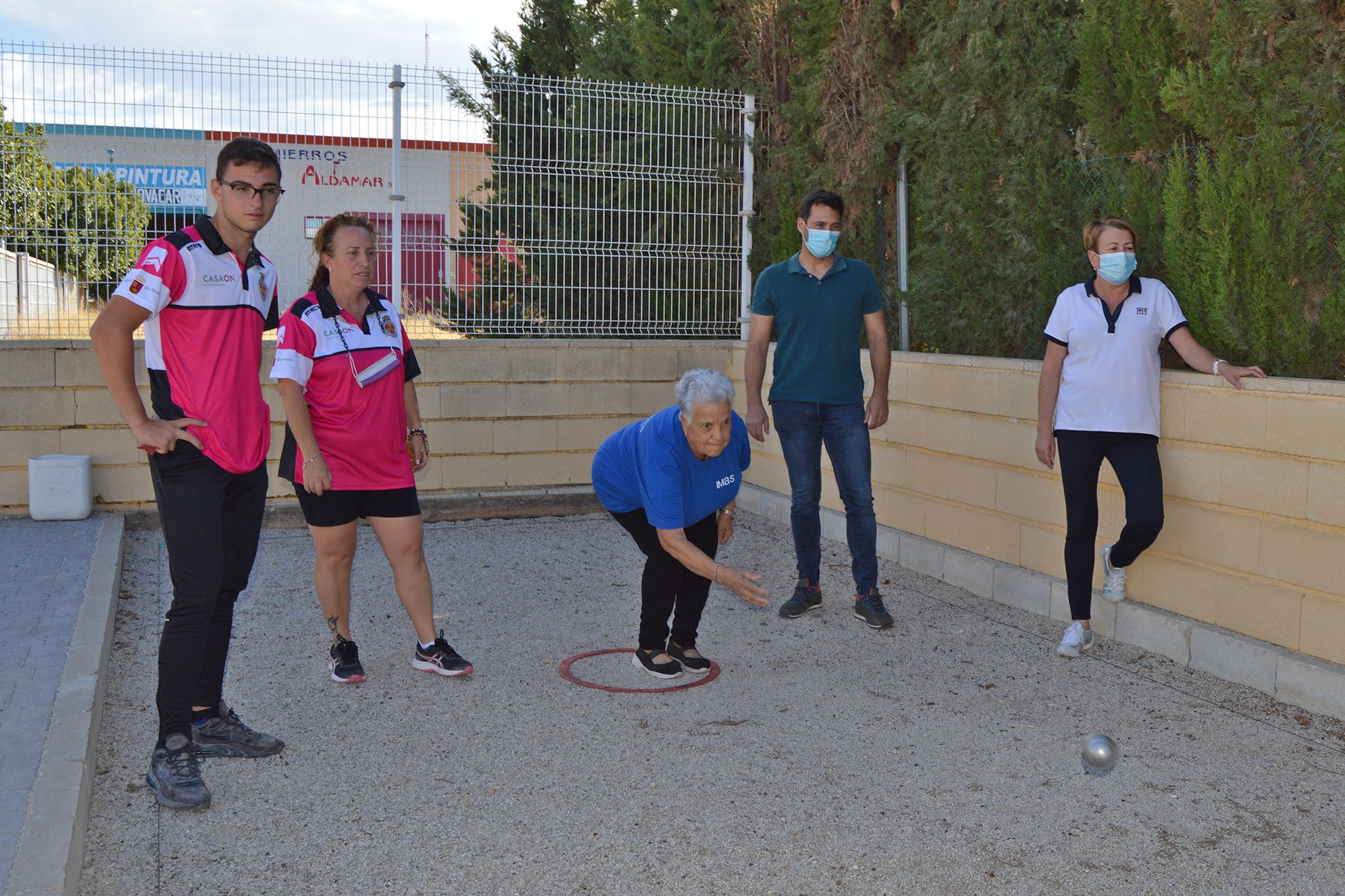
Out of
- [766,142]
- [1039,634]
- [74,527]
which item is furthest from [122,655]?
[766,142]

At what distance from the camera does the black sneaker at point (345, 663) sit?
198 inches

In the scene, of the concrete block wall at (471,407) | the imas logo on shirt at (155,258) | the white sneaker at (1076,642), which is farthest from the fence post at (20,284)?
the white sneaker at (1076,642)

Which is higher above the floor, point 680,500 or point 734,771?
point 680,500

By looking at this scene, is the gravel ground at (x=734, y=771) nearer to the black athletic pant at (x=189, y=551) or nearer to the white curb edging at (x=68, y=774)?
Result: the white curb edging at (x=68, y=774)

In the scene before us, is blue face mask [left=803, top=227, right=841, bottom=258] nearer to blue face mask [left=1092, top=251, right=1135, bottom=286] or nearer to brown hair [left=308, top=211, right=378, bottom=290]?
blue face mask [left=1092, top=251, right=1135, bottom=286]

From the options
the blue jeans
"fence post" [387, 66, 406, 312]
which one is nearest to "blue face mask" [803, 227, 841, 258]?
the blue jeans

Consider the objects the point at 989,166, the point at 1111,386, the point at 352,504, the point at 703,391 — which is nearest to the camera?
the point at 703,391

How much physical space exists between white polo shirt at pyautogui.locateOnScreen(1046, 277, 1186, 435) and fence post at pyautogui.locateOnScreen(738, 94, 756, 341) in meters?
4.70

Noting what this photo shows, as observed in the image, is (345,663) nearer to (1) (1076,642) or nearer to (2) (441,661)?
(2) (441,661)

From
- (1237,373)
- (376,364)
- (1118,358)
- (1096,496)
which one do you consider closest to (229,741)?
(376,364)

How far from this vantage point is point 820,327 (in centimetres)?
615

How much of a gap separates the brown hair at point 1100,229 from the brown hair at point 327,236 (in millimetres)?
3000

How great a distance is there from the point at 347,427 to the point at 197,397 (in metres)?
1.04

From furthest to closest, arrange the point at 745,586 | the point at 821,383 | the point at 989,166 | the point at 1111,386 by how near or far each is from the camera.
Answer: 1. the point at 989,166
2. the point at 821,383
3. the point at 1111,386
4. the point at 745,586
